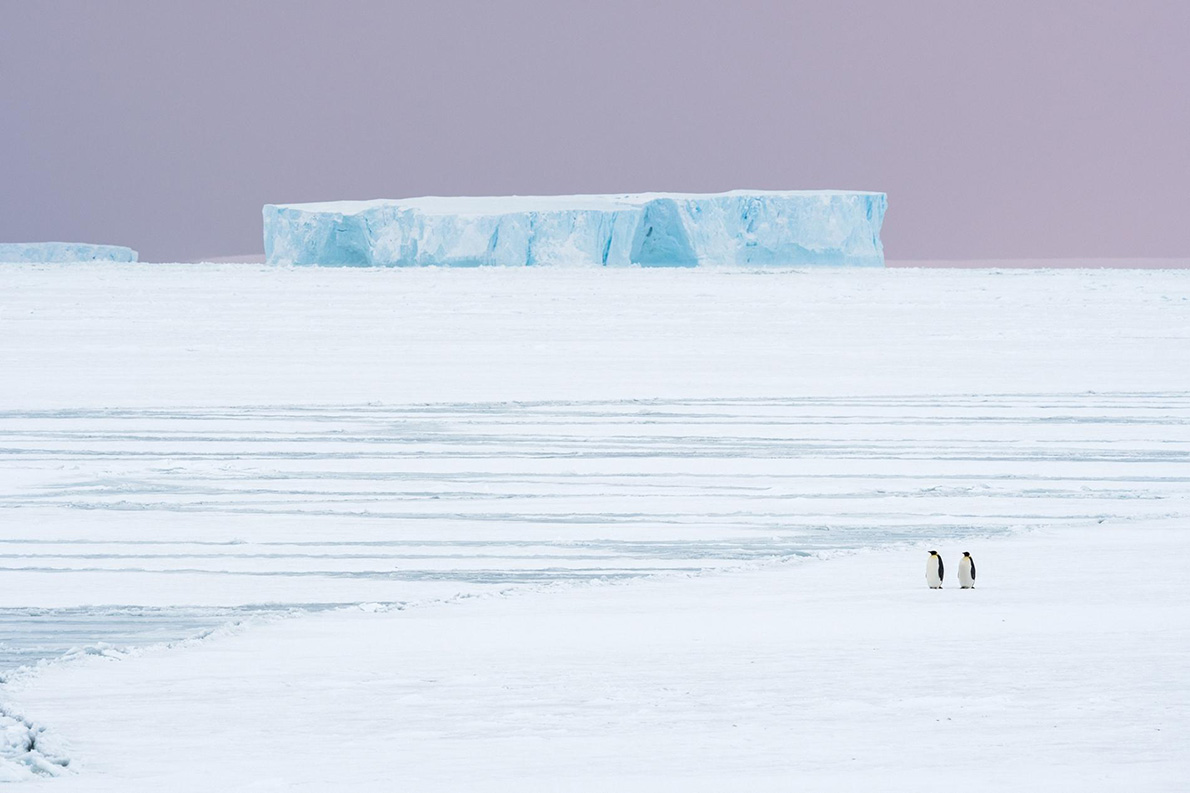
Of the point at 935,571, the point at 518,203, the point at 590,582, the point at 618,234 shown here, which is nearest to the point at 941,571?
the point at 935,571

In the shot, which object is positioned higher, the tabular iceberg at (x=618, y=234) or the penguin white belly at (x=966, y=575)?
the penguin white belly at (x=966, y=575)

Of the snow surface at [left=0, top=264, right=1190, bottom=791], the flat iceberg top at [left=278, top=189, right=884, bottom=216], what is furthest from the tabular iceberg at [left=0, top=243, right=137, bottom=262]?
the snow surface at [left=0, top=264, right=1190, bottom=791]

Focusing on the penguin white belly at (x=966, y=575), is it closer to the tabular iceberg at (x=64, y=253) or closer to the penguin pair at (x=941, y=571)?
the penguin pair at (x=941, y=571)

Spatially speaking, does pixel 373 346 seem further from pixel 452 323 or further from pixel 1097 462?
pixel 1097 462

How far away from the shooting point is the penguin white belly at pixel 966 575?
4.59 meters

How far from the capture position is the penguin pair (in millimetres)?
4590

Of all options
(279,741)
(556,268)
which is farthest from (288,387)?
(556,268)

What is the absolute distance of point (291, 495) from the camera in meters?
6.57

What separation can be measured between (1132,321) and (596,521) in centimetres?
1821

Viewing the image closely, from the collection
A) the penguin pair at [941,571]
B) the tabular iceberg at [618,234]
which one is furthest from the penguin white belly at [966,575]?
the tabular iceberg at [618,234]

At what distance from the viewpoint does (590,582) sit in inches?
189

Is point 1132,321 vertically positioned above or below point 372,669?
below

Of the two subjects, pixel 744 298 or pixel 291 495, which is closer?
pixel 291 495

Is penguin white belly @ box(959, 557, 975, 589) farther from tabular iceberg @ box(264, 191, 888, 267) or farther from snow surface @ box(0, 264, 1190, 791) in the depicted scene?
tabular iceberg @ box(264, 191, 888, 267)
